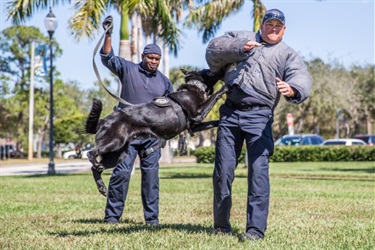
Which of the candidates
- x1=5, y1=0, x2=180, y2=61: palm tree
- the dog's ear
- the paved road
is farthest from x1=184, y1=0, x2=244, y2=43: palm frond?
the dog's ear

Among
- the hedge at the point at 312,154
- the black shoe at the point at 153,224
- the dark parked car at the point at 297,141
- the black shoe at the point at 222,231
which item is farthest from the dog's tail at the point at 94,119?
the dark parked car at the point at 297,141

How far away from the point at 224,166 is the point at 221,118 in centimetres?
47

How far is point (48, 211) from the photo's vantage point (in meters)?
10.4

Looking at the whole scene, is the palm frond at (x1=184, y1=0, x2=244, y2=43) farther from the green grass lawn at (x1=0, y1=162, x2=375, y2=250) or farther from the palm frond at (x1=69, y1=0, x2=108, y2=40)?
the green grass lawn at (x1=0, y1=162, x2=375, y2=250)

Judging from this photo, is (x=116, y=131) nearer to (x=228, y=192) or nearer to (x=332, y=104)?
(x=228, y=192)

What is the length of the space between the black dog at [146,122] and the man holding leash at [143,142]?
1.63 meters

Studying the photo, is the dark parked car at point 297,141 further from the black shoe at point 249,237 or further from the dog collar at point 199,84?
the dog collar at point 199,84

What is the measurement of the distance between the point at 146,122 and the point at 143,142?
2116 millimetres

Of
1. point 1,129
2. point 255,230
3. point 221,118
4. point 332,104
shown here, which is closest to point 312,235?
point 255,230

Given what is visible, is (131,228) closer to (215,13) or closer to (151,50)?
(151,50)

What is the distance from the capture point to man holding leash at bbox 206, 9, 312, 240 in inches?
261

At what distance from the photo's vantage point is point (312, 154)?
42.4 metres

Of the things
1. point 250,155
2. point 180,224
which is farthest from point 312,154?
point 250,155

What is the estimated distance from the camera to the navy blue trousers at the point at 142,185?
27.9 feet
